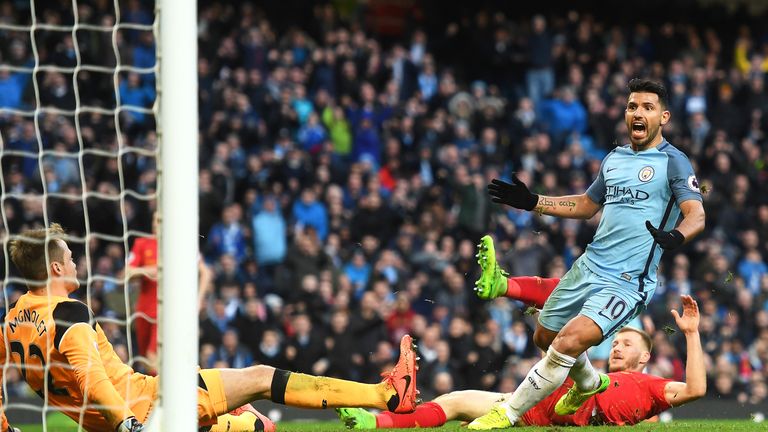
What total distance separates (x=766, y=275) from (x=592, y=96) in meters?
3.58

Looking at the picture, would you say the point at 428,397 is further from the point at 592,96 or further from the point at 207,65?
the point at 592,96

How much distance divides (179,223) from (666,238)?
2659 mm

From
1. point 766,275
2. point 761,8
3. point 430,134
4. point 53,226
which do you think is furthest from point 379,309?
point 761,8

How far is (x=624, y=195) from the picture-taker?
7.06 m

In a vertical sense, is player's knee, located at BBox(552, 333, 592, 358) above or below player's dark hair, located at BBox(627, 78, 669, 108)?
below

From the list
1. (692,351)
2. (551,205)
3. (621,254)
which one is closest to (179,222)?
(621,254)

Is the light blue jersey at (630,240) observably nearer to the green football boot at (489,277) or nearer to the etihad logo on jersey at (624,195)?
the etihad logo on jersey at (624,195)

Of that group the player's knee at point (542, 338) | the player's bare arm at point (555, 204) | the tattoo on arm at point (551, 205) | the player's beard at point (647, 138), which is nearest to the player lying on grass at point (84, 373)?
the player's knee at point (542, 338)

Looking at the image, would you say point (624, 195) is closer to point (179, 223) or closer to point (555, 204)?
point (555, 204)

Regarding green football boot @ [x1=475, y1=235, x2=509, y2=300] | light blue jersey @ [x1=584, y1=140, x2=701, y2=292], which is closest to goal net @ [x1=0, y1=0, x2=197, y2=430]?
green football boot @ [x1=475, y1=235, x2=509, y2=300]

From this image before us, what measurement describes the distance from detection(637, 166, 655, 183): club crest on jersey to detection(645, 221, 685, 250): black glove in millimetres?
486

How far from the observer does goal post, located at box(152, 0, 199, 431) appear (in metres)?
5.18

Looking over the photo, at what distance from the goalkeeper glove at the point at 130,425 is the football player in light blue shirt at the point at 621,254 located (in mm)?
2093

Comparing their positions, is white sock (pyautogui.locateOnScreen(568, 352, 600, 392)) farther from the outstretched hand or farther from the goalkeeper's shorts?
the goalkeeper's shorts
